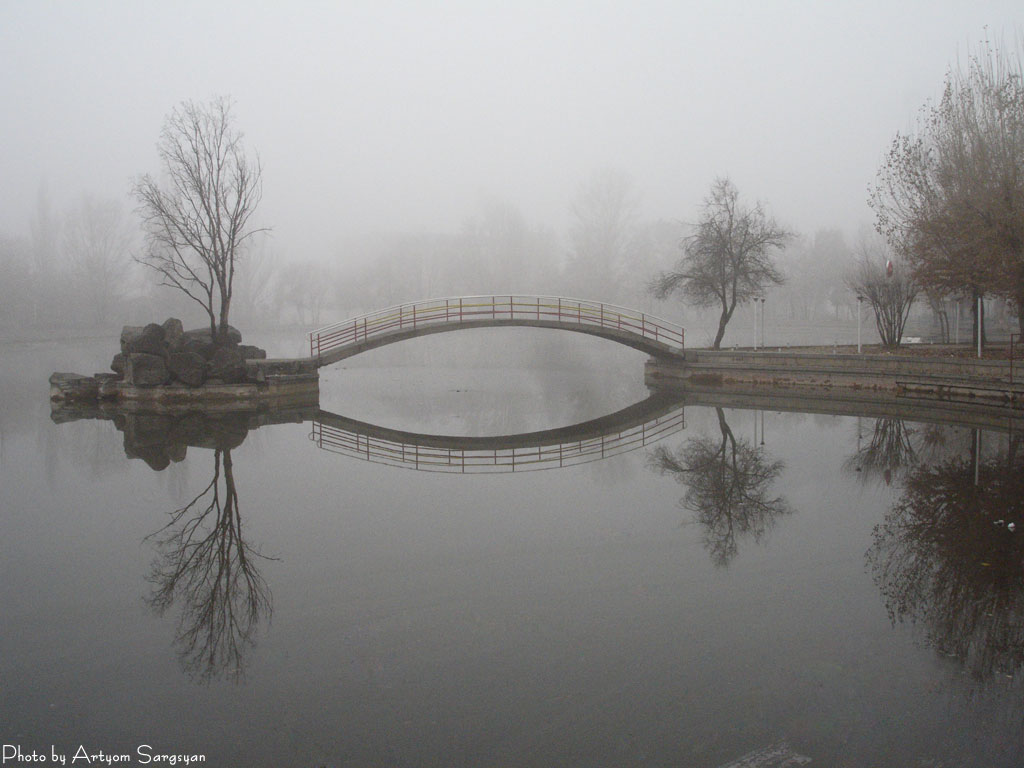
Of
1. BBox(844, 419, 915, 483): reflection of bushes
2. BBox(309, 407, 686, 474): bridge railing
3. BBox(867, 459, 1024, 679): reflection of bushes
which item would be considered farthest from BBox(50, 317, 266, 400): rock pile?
BBox(867, 459, 1024, 679): reflection of bushes

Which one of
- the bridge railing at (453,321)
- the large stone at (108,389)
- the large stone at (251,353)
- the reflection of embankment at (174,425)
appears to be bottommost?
the reflection of embankment at (174,425)

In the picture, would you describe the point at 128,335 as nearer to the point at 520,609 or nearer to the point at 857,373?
the point at 520,609

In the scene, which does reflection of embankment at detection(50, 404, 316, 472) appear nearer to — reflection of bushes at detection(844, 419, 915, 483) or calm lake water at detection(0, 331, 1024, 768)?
calm lake water at detection(0, 331, 1024, 768)

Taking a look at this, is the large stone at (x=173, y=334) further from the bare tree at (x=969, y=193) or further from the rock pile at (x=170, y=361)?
the bare tree at (x=969, y=193)

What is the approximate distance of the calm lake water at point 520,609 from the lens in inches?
164

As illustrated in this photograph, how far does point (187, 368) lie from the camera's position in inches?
811

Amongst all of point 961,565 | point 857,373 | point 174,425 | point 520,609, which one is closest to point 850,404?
point 857,373

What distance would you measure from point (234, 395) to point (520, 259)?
3885cm

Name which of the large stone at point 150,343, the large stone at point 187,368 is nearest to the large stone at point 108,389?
the large stone at point 150,343

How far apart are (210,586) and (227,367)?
15.5 metres

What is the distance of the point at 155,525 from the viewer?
8.65m

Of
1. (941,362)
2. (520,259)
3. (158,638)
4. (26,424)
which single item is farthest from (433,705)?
(520,259)

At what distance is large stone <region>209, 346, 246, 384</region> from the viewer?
2098 centimetres

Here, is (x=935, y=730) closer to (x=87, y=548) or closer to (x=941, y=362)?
(x=87, y=548)
